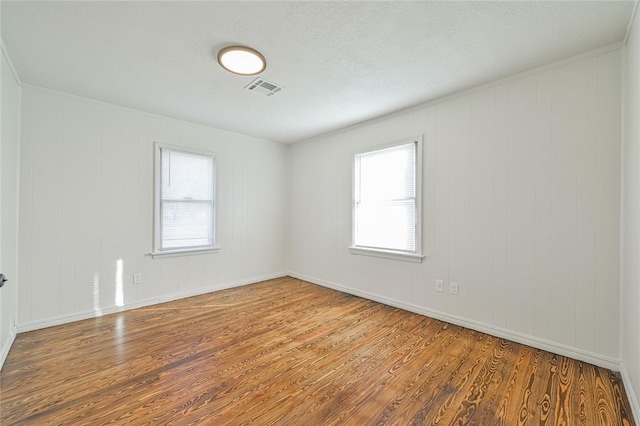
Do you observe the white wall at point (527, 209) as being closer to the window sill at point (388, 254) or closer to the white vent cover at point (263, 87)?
the window sill at point (388, 254)

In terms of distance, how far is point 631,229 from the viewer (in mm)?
1822

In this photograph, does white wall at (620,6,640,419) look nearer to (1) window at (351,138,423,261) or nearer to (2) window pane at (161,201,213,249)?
(1) window at (351,138,423,261)

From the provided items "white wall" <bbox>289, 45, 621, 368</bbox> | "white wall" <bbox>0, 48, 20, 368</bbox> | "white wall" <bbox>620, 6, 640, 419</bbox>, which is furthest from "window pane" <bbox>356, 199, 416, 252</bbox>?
"white wall" <bbox>0, 48, 20, 368</bbox>

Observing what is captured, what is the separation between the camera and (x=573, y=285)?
2309 mm

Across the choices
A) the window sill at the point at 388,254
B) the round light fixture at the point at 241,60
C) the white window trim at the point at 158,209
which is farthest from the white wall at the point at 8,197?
A: the window sill at the point at 388,254

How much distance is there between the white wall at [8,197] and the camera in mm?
2184

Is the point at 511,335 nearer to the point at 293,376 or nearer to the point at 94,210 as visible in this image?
the point at 293,376

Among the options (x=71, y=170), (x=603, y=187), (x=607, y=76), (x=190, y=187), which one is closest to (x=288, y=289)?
(x=190, y=187)

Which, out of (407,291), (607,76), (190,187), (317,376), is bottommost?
(317,376)

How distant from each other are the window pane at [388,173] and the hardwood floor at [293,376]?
5.21 feet

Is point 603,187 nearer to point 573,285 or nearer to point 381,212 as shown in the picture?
point 573,285

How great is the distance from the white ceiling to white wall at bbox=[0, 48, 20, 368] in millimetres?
273

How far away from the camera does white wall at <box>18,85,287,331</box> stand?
112 inches

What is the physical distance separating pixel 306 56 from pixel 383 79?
0.83 m
